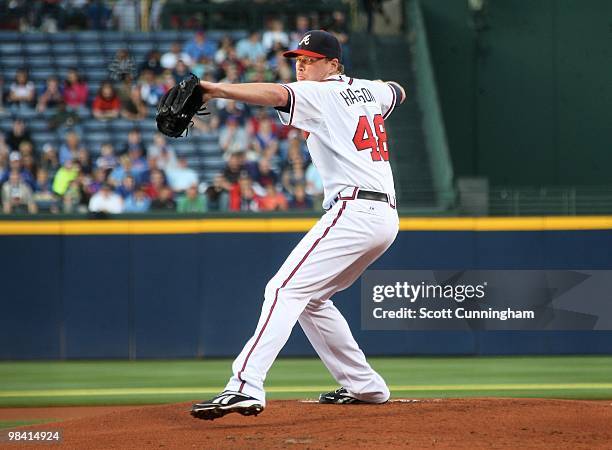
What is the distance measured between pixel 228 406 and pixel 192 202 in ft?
21.2

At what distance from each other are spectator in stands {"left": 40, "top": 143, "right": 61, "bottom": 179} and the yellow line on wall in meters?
2.04

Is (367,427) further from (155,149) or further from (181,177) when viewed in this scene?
(155,149)

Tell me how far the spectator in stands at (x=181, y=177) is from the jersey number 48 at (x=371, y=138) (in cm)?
652

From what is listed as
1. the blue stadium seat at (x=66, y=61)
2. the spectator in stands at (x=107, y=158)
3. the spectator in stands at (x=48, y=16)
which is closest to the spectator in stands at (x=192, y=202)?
the spectator in stands at (x=107, y=158)

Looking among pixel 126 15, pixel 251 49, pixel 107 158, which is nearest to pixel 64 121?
pixel 107 158

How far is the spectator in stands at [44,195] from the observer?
11535 mm

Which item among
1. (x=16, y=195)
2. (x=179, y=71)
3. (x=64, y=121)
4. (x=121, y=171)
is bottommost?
(x=16, y=195)

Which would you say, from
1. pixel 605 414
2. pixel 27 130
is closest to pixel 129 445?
pixel 605 414

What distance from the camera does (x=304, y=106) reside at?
5.34m

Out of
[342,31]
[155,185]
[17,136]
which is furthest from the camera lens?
[342,31]

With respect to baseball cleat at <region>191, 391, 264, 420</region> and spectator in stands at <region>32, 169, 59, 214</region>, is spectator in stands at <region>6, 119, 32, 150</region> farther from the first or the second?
baseball cleat at <region>191, 391, 264, 420</region>

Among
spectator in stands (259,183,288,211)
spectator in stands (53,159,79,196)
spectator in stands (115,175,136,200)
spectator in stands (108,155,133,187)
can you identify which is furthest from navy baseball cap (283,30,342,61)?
spectator in stands (53,159,79,196)

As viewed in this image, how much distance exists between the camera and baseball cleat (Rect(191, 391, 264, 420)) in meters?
5.11

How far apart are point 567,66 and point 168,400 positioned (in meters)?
10.7
